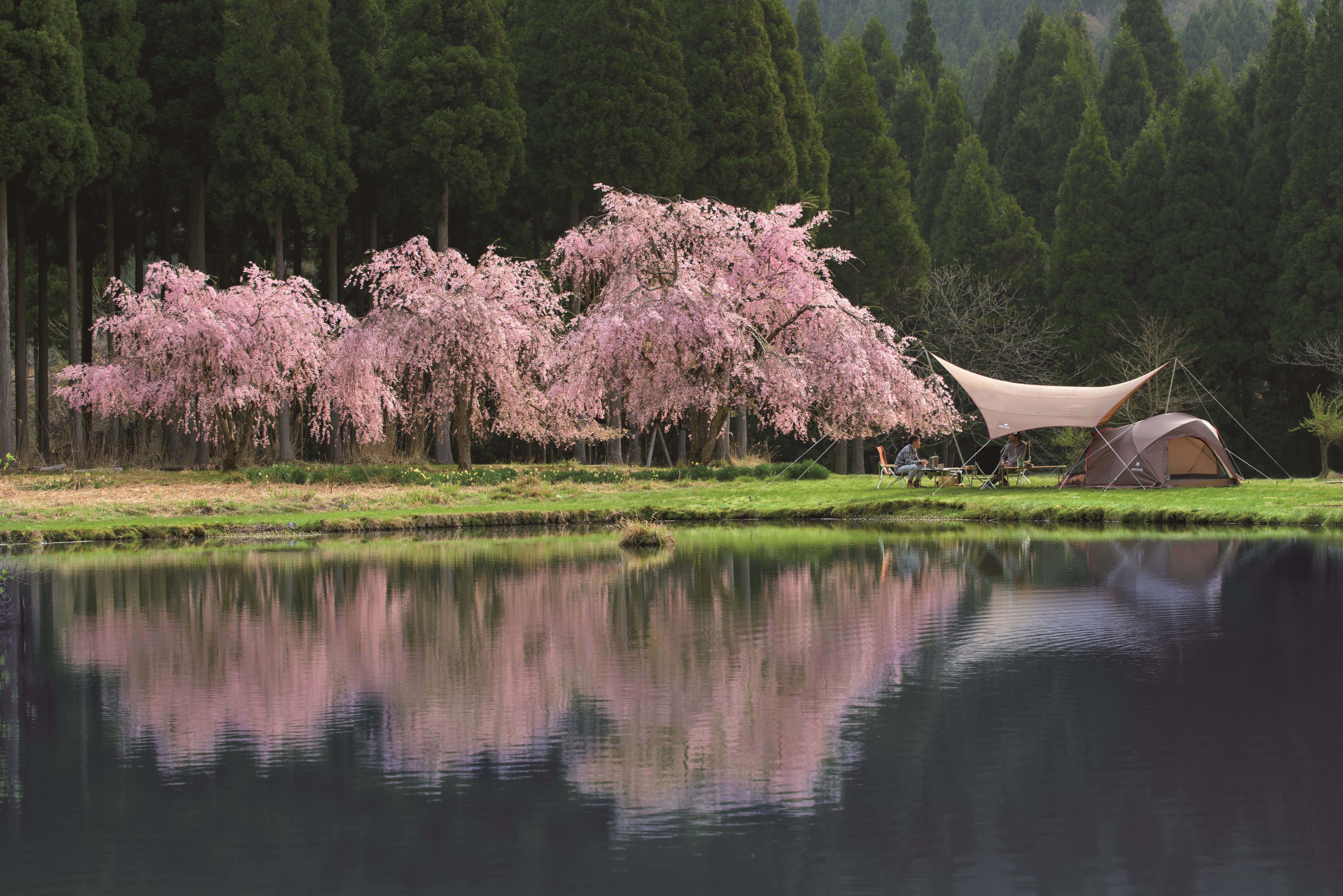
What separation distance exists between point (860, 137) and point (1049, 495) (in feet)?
76.1

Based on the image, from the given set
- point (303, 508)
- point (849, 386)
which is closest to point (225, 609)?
point (303, 508)

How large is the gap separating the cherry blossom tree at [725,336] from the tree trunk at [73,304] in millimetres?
12189

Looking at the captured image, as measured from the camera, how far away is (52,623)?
13375 millimetres

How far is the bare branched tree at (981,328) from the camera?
149ft

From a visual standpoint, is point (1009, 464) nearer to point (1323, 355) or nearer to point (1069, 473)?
point (1069, 473)

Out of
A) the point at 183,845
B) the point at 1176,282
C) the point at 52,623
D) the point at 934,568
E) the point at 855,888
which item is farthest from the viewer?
the point at 1176,282

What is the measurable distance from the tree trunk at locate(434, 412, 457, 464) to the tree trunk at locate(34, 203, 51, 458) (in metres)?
9.49

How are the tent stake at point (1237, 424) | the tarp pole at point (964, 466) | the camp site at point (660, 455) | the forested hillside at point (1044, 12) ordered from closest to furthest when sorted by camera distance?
the camp site at point (660, 455), the tarp pole at point (964, 466), the tent stake at point (1237, 424), the forested hillside at point (1044, 12)

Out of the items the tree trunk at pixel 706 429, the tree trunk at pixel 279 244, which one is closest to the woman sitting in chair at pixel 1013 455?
the tree trunk at pixel 706 429

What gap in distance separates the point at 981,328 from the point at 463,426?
20.1 m

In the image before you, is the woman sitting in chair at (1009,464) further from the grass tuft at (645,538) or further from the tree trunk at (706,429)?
the grass tuft at (645,538)

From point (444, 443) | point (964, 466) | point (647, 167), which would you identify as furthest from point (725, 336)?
point (444, 443)

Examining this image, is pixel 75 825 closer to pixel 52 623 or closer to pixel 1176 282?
pixel 52 623

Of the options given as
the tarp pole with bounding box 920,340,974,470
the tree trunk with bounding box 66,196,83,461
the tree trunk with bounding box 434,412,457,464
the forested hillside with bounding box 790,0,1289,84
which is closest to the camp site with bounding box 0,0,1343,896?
the tarp pole with bounding box 920,340,974,470
